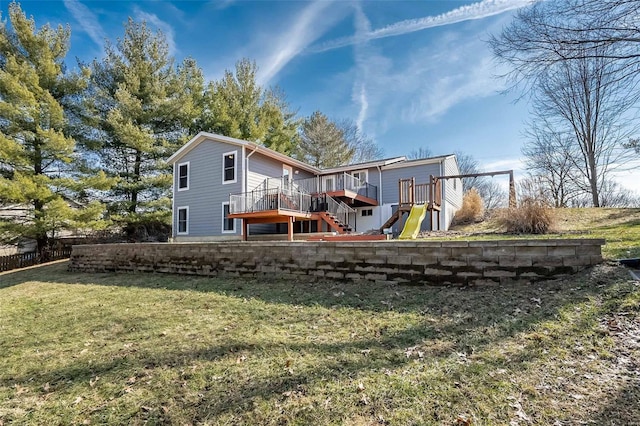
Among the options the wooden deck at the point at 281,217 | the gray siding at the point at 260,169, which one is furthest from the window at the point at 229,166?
the wooden deck at the point at 281,217

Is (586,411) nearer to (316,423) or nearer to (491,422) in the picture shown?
(491,422)

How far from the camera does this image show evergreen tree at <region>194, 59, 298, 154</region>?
2039cm

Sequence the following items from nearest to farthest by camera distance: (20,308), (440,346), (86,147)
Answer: (440,346) → (20,308) → (86,147)

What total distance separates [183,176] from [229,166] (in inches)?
128

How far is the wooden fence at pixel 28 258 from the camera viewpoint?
530 inches

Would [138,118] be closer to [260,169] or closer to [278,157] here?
[260,169]

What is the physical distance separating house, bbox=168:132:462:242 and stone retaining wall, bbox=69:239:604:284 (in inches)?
185

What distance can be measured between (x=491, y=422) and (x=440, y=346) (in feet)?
3.20

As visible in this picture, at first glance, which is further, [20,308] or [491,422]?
[20,308]

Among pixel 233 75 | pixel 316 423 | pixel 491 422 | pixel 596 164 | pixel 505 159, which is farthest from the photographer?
pixel 505 159

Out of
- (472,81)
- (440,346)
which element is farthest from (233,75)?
(440,346)

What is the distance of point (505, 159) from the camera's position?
82.7 feet

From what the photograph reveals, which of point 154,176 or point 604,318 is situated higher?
point 154,176

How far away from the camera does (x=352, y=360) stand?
288 centimetres
